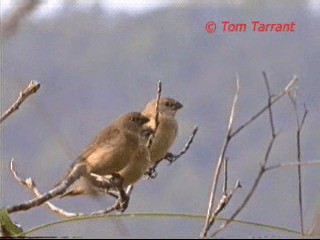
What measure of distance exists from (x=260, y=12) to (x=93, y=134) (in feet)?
1.74

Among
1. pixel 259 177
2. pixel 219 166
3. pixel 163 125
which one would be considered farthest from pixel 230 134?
pixel 163 125

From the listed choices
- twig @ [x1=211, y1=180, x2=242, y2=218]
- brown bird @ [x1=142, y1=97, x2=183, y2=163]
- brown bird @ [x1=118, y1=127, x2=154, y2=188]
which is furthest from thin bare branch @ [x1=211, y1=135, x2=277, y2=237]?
brown bird @ [x1=142, y1=97, x2=183, y2=163]

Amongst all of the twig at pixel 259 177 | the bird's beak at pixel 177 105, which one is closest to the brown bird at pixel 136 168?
the twig at pixel 259 177

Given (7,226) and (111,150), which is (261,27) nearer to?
(111,150)

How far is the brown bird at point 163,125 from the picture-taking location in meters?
1.69

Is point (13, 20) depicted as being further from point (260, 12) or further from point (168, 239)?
point (260, 12)

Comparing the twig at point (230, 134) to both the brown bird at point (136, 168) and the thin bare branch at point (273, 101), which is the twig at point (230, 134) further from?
the brown bird at point (136, 168)

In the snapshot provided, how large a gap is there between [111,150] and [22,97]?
1.09 ft

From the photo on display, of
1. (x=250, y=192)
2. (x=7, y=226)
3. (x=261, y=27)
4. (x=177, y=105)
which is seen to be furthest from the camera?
(x=177, y=105)

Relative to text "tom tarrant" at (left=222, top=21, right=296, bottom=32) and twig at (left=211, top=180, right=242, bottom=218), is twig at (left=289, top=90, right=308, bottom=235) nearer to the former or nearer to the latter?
twig at (left=211, top=180, right=242, bottom=218)

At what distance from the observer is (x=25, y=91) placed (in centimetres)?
81

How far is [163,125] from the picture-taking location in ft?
6.30

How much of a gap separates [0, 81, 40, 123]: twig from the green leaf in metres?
0.08

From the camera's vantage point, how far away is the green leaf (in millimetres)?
717
